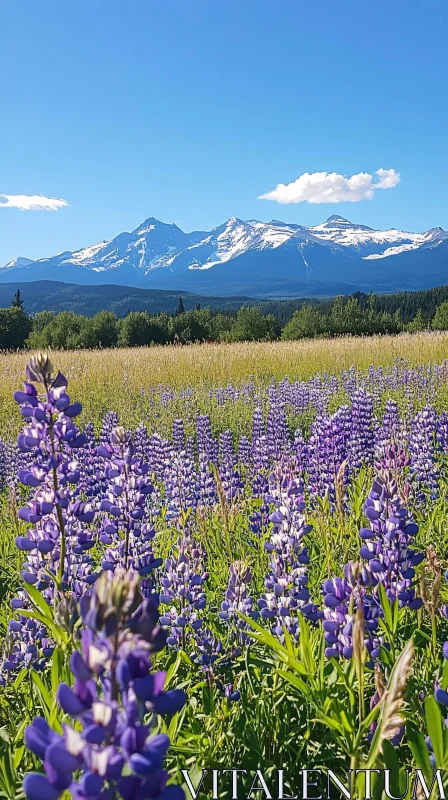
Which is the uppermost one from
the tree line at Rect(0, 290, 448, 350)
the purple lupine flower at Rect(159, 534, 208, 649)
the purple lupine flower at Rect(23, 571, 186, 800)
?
the tree line at Rect(0, 290, 448, 350)

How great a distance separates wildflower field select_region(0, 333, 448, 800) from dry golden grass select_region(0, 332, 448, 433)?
21.7 ft

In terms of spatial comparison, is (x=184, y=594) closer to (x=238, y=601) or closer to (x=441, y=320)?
(x=238, y=601)

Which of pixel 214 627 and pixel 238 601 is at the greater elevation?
pixel 238 601

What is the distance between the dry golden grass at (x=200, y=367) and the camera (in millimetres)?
11442

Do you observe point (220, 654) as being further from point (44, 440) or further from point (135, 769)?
point (135, 769)

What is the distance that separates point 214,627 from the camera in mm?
2385

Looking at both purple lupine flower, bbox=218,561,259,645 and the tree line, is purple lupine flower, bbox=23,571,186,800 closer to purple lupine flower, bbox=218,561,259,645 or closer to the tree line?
purple lupine flower, bbox=218,561,259,645

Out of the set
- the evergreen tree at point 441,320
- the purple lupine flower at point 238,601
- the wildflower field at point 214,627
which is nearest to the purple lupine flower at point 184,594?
the wildflower field at point 214,627

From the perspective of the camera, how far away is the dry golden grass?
450 inches

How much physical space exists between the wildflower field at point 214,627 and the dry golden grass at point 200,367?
6.60 m

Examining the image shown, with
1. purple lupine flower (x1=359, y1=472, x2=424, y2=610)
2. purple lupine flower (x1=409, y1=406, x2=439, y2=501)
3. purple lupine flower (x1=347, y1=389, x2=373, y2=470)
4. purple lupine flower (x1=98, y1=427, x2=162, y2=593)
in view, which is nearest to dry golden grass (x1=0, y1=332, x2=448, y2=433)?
purple lupine flower (x1=347, y1=389, x2=373, y2=470)

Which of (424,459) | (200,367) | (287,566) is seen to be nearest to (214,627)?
(287,566)

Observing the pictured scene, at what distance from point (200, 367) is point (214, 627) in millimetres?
12087

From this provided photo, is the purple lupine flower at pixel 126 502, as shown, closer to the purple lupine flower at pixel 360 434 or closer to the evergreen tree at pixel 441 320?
the purple lupine flower at pixel 360 434
